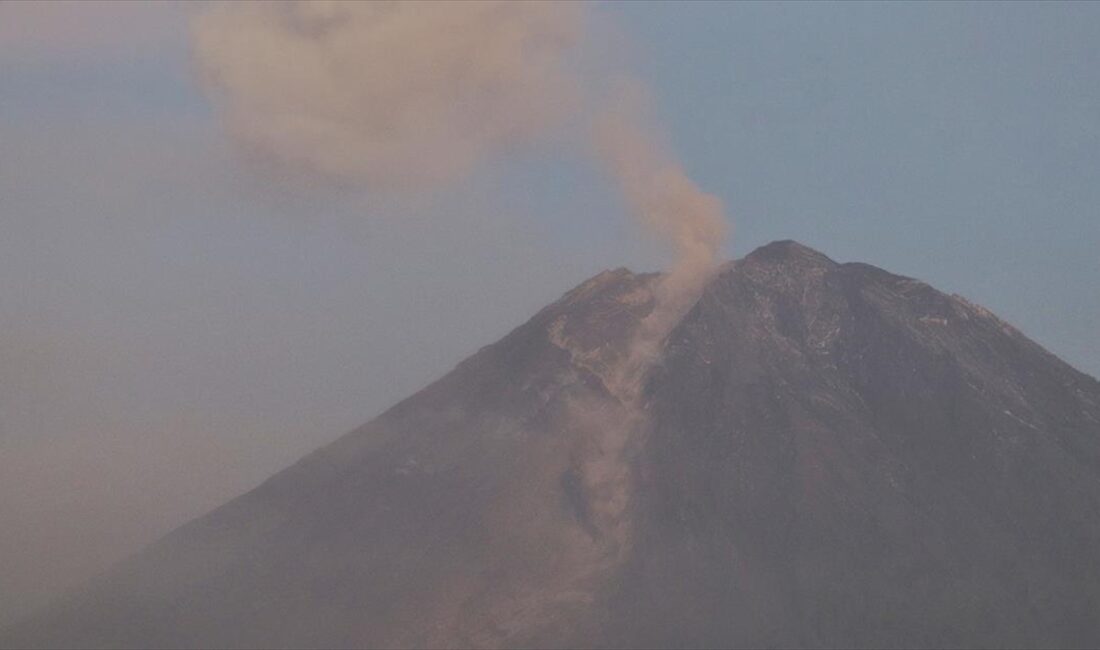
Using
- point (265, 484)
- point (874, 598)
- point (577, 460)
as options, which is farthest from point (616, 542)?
point (265, 484)

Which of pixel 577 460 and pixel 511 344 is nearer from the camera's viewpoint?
pixel 577 460

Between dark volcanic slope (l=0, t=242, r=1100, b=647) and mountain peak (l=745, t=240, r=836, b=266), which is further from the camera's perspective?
mountain peak (l=745, t=240, r=836, b=266)

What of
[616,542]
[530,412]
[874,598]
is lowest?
[874,598]

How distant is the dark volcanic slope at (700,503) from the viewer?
89.1 meters

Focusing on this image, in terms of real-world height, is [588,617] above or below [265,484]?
below

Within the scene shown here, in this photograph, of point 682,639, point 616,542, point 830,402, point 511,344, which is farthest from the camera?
point 511,344

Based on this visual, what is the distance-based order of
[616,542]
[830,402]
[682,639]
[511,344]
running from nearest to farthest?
[682,639] → [616,542] → [830,402] → [511,344]

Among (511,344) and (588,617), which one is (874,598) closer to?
(588,617)

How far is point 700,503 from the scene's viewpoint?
94125 mm

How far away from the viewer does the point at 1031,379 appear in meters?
103

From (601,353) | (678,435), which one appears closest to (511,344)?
(601,353)

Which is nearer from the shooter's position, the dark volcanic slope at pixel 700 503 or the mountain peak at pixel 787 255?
the dark volcanic slope at pixel 700 503

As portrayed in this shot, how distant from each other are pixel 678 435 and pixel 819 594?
12.2m

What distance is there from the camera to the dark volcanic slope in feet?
292
